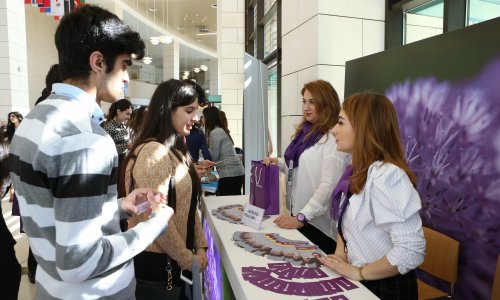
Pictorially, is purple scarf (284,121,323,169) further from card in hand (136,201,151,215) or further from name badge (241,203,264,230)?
card in hand (136,201,151,215)

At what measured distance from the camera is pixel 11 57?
289 inches

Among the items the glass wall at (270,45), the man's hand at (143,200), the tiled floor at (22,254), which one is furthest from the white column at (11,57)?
the man's hand at (143,200)

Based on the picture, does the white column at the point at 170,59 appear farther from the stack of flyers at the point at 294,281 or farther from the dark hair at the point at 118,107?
the stack of flyers at the point at 294,281

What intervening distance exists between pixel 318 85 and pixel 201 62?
78.5ft

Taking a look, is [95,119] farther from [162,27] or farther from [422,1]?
[162,27]

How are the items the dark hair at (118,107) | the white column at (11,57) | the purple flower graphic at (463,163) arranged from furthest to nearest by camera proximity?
the white column at (11,57)
the dark hair at (118,107)
the purple flower graphic at (463,163)

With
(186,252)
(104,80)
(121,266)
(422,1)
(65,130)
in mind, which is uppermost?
(422,1)

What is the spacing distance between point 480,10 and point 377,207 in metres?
1.50

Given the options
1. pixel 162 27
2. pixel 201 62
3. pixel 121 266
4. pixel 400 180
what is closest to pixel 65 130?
pixel 121 266

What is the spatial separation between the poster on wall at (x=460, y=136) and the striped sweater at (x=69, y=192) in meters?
1.36

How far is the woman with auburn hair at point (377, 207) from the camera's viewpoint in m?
1.19

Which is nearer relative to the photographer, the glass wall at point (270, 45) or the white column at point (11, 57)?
the glass wall at point (270, 45)

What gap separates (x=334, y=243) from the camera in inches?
79.3

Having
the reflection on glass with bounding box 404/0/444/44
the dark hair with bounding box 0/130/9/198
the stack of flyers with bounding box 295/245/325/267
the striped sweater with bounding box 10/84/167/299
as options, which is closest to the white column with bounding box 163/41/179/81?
the reflection on glass with bounding box 404/0/444/44
